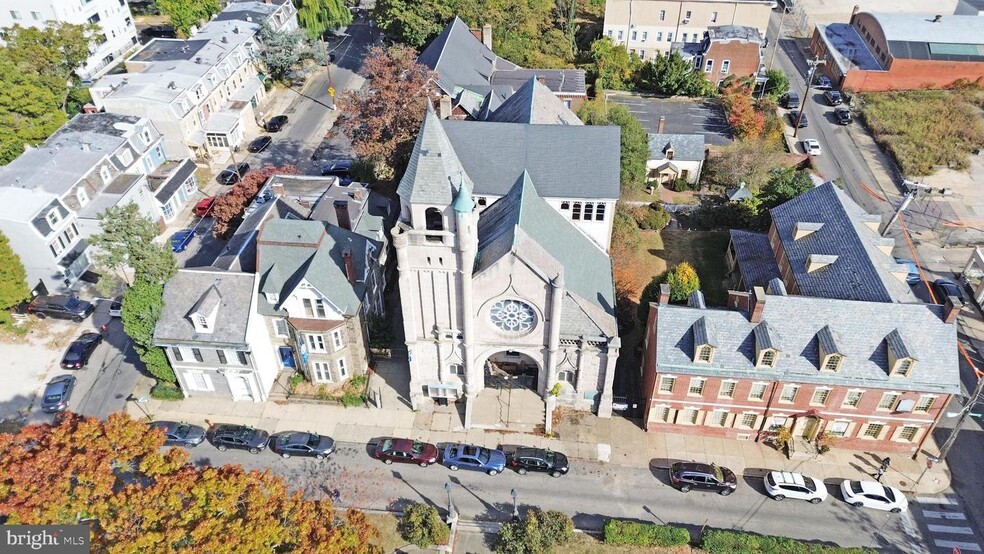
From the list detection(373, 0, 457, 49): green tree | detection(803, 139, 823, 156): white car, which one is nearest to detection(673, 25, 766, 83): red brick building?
detection(803, 139, 823, 156): white car

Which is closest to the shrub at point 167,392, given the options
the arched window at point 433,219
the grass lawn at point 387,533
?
the grass lawn at point 387,533

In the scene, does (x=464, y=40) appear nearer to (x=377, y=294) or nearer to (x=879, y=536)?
(x=377, y=294)

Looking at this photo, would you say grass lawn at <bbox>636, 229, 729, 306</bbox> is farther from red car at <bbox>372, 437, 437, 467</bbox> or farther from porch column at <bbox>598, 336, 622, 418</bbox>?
red car at <bbox>372, 437, 437, 467</bbox>

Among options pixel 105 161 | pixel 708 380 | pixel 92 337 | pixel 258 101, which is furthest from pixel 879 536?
pixel 258 101

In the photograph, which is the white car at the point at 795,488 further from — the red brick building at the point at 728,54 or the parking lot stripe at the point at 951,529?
the red brick building at the point at 728,54

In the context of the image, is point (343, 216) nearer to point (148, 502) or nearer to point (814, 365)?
point (148, 502)

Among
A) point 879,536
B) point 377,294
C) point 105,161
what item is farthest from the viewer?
point 105,161
